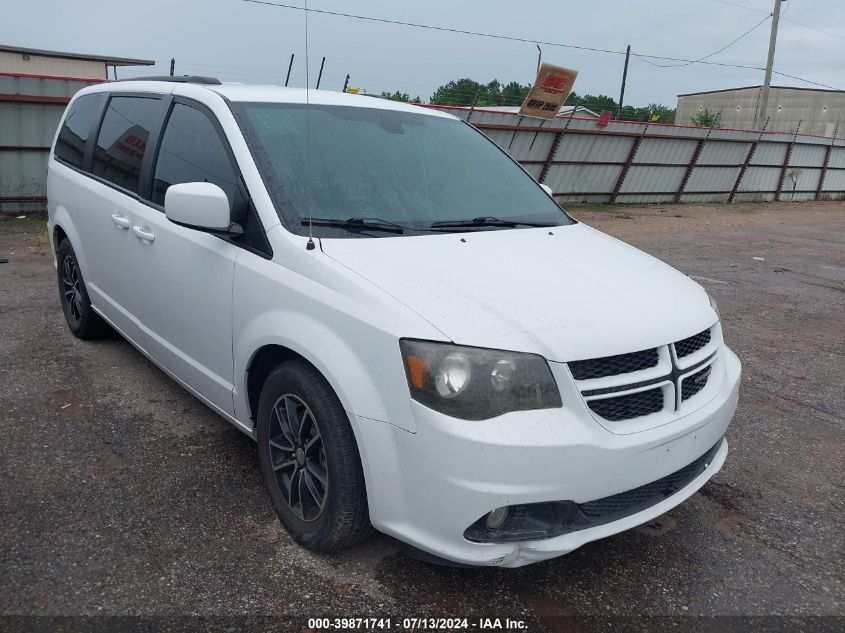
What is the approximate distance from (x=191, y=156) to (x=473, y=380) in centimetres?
196

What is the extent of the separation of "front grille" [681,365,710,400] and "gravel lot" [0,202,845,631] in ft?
2.29

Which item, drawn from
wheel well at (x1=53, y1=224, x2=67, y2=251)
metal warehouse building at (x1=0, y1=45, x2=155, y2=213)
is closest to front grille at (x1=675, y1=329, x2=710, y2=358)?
wheel well at (x1=53, y1=224, x2=67, y2=251)

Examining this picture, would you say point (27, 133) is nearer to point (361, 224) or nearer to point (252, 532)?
point (361, 224)

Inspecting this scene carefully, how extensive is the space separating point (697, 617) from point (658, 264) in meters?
1.50

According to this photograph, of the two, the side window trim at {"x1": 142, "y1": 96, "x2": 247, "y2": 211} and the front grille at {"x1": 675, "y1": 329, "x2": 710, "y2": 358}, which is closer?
the front grille at {"x1": 675, "y1": 329, "x2": 710, "y2": 358}

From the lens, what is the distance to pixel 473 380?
2.27 metres

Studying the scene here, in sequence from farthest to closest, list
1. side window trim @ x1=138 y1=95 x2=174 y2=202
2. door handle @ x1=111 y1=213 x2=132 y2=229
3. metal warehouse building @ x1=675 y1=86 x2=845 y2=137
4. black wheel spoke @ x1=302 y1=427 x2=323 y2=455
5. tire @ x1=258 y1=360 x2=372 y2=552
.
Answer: metal warehouse building @ x1=675 y1=86 x2=845 y2=137, door handle @ x1=111 y1=213 x2=132 y2=229, side window trim @ x1=138 y1=95 x2=174 y2=202, black wheel spoke @ x1=302 y1=427 x2=323 y2=455, tire @ x1=258 y1=360 x2=372 y2=552

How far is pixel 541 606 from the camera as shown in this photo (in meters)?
2.58

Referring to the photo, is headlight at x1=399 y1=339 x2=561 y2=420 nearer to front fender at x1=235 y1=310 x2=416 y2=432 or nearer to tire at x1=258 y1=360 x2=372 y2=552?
front fender at x1=235 y1=310 x2=416 y2=432

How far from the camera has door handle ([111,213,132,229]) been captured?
3830 mm

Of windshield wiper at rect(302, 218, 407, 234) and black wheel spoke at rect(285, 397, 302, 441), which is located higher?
windshield wiper at rect(302, 218, 407, 234)

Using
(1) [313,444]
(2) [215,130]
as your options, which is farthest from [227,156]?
(1) [313,444]

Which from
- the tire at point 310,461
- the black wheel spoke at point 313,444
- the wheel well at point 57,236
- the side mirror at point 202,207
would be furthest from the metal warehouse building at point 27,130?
the black wheel spoke at point 313,444

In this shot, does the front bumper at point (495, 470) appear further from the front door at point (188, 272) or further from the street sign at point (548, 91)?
the street sign at point (548, 91)
